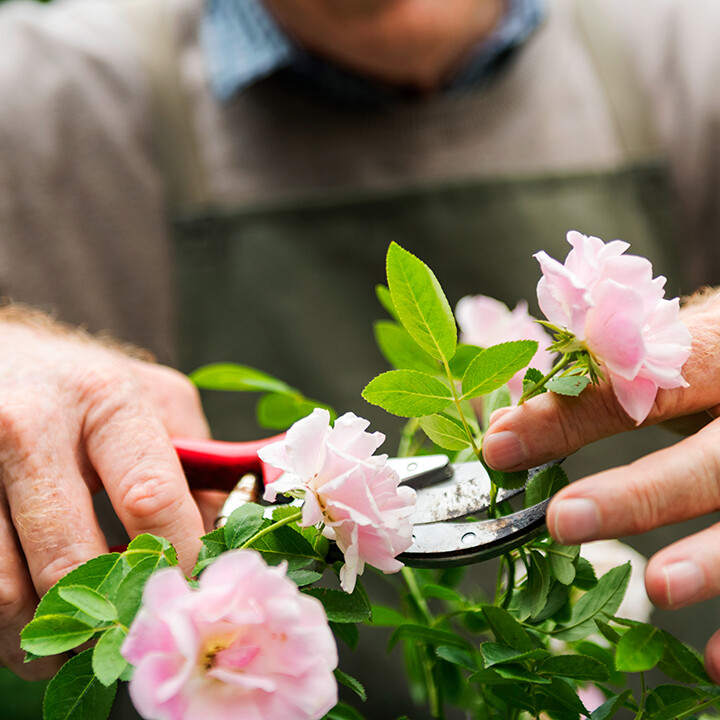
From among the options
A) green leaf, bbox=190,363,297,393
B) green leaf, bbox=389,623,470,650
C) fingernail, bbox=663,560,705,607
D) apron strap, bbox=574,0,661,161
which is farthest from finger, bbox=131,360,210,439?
apron strap, bbox=574,0,661,161

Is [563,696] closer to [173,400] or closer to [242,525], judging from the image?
[242,525]

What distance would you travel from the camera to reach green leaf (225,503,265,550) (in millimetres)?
287

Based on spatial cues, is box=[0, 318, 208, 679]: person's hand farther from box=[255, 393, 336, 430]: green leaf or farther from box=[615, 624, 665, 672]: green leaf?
box=[615, 624, 665, 672]: green leaf

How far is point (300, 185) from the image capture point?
1.11 m

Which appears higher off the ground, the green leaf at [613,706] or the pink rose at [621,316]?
the pink rose at [621,316]

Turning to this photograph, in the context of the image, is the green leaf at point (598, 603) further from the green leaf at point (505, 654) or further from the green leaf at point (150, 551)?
the green leaf at point (150, 551)

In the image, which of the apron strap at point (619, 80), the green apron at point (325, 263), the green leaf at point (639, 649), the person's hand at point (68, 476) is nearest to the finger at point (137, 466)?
the person's hand at point (68, 476)

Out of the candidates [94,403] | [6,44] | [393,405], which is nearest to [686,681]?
[393,405]

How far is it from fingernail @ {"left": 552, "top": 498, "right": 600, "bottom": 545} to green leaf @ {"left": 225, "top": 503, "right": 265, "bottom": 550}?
120 millimetres

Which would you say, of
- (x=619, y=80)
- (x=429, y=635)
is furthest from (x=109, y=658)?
(x=619, y=80)

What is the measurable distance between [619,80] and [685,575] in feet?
3.71

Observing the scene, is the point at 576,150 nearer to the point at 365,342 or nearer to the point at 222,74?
the point at 365,342

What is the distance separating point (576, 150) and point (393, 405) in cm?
99

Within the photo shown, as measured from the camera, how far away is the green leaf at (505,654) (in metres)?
0.30
